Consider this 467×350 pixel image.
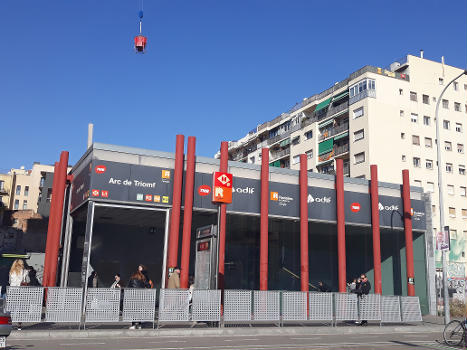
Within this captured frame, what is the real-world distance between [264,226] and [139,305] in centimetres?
780

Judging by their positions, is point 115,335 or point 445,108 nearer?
point 115,335

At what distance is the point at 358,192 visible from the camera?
23125mm

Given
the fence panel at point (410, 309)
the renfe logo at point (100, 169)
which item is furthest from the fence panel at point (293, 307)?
the renfe logo at point (100, 169)

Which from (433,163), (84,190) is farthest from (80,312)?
(433,163)

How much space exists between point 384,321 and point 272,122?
164 feet

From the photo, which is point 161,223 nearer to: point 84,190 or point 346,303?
point 84,190

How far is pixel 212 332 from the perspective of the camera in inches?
535

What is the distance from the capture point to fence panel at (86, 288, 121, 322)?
1304 centimetres

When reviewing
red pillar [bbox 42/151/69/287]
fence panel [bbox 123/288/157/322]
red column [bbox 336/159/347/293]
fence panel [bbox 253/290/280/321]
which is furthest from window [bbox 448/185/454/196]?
fence panel [bbox 123/288/157/322]

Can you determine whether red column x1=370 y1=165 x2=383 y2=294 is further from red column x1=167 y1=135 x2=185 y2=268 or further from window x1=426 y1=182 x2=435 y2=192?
window x1=426 y1=182 x2=435 y2=192

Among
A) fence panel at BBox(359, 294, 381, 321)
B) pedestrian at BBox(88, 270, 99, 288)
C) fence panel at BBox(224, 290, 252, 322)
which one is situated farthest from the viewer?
pedestrian at BBox(88, 270, 99, 288)

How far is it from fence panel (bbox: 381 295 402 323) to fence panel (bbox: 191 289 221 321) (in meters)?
5.78

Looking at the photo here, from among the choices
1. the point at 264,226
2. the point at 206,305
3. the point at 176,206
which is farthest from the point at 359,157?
the point at 206,305

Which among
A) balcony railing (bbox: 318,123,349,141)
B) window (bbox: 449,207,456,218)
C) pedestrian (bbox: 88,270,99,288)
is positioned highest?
balcony railing (bbox: 318,123,349,141)
